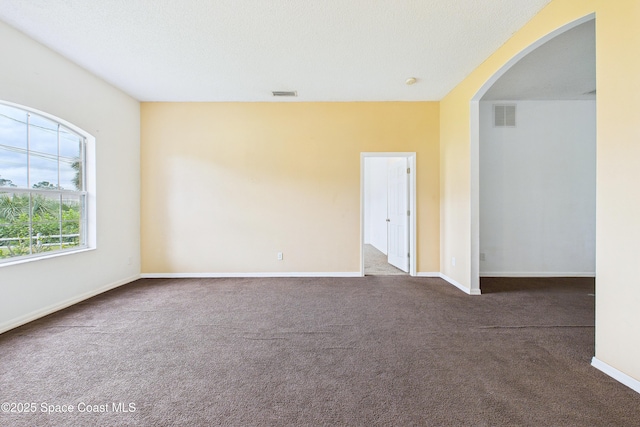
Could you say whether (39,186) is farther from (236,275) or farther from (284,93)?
(284,93)

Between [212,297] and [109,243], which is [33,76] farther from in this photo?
[212,297]

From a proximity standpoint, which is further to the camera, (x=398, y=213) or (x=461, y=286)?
(x=398, y=213)

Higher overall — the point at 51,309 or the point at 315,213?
the point at 315,213

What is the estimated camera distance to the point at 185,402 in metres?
1.54

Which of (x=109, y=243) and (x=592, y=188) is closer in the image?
(x=109, y=243)

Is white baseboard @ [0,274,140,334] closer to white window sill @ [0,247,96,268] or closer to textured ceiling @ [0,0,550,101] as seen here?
white window sill @ [0,247,96,268]

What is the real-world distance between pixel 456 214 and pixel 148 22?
4322mm

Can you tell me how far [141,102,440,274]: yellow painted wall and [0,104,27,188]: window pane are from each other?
1.62 metres

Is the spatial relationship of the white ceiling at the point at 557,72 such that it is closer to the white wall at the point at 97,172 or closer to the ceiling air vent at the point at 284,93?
the ceiling air vent at the point at 284,93

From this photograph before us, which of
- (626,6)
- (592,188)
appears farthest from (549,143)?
(626,6)

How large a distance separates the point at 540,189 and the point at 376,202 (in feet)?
13.5

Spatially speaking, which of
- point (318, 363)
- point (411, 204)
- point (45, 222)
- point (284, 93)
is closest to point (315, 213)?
point (411, 204)

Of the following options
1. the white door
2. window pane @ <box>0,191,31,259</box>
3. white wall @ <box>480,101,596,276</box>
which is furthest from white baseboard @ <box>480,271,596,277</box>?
window pane @ <box>0,191,31,259</box>

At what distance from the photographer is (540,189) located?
432 centimetres
